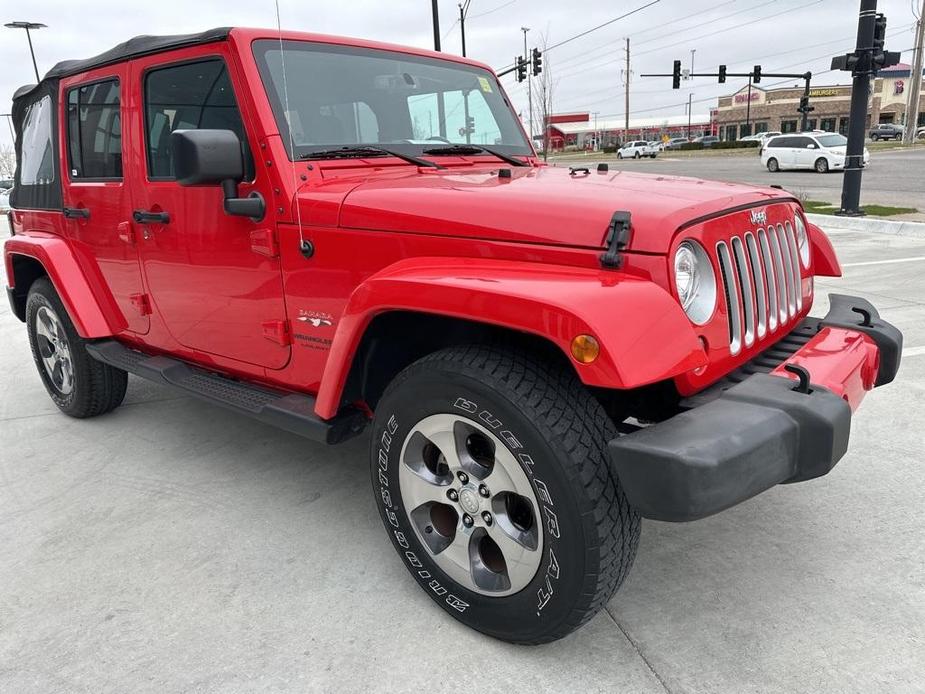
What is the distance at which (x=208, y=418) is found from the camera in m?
4.34

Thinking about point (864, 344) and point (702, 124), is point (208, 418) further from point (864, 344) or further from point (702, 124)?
point (702, 124)

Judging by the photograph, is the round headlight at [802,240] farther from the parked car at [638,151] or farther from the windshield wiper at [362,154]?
the parked car at [638,151]

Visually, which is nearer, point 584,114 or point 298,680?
point 298,680

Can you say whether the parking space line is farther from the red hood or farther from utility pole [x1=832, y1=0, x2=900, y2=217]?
the red hood

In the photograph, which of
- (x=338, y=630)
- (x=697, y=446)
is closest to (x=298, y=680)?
(x=338, y=630)

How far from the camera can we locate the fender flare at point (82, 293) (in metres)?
3.81

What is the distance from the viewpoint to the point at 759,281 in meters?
2.33

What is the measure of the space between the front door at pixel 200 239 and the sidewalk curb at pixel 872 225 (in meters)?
9.32

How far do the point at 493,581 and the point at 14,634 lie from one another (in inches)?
63.0

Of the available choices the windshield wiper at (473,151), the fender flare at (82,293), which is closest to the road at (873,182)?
the windshield wiper at (473,151)

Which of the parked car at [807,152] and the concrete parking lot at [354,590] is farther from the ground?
the parked car at [807,152]

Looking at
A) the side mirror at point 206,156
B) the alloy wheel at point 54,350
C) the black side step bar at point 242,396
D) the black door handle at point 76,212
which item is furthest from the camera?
the alloy wheel at point 54,350

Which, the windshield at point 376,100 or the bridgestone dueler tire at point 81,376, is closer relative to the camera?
the windshield at point 376,100

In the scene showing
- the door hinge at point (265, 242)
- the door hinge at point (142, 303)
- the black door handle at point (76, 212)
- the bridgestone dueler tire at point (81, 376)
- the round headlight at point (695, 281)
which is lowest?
the bridgestone dueler tire at point (81, 376)
